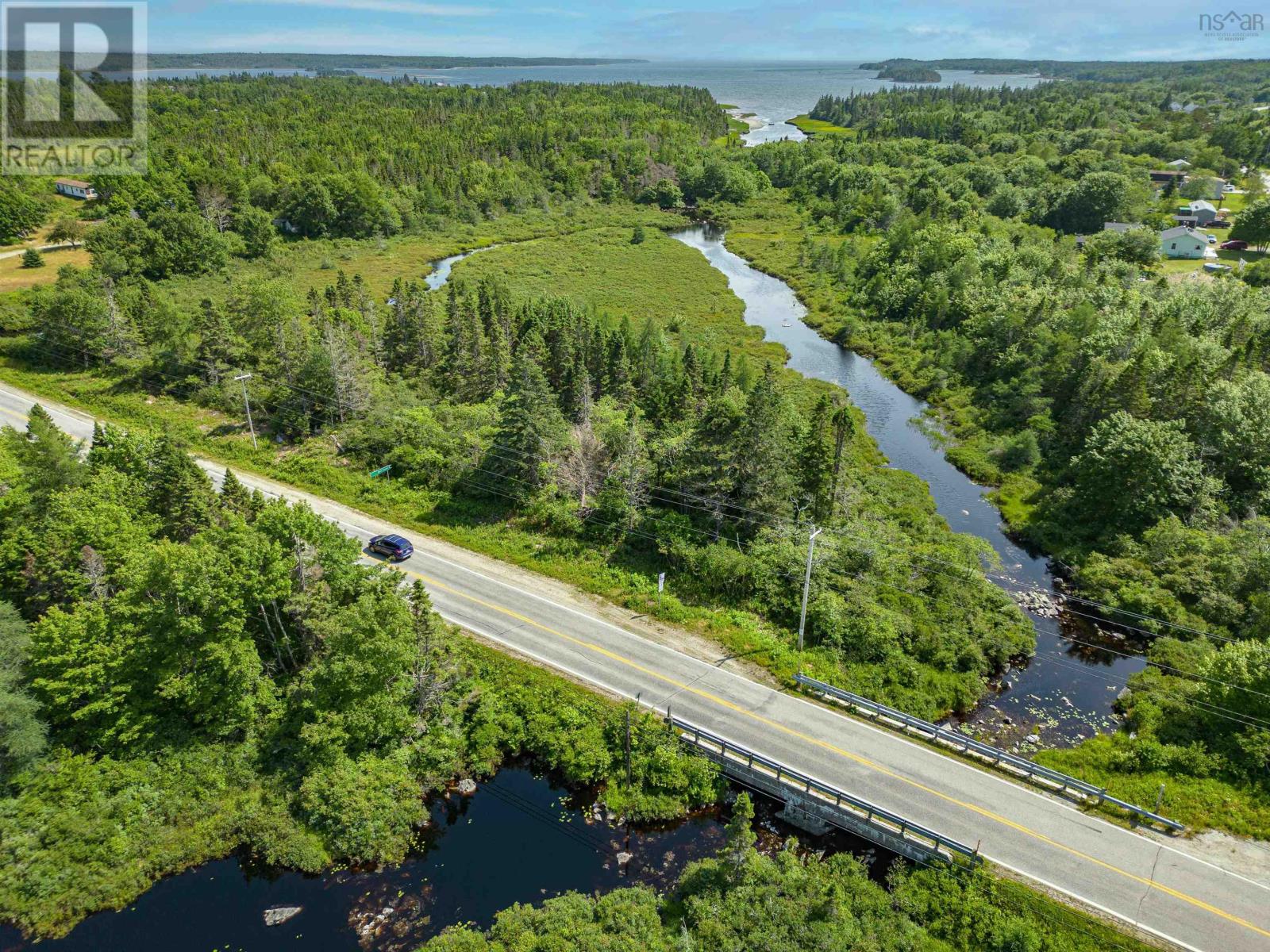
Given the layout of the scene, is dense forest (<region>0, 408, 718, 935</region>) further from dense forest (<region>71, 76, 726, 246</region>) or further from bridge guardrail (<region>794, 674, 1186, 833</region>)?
dense forest (<region>71, 76, 726, 246</region>)

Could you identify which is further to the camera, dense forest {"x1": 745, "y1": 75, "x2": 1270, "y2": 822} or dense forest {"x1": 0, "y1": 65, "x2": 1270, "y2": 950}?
dense forest {"x1": 745, "y1": 75, "x2": 1270, "y2": 822}

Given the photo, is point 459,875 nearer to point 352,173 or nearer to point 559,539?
point 559,539

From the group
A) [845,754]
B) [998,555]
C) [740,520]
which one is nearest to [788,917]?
[845,754]

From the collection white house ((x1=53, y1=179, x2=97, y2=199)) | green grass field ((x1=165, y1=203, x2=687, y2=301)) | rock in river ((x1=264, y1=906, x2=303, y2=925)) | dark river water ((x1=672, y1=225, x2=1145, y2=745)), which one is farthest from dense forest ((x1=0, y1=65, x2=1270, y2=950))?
white house ((x1=53, y1=179, x2=97, y2=199))

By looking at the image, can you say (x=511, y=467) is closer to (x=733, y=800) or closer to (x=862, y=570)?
(x=862, y=570)

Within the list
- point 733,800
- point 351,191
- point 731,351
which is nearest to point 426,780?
point 733,800

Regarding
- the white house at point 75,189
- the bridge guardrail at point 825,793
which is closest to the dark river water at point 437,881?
the bridge guardrail at point 825,793
